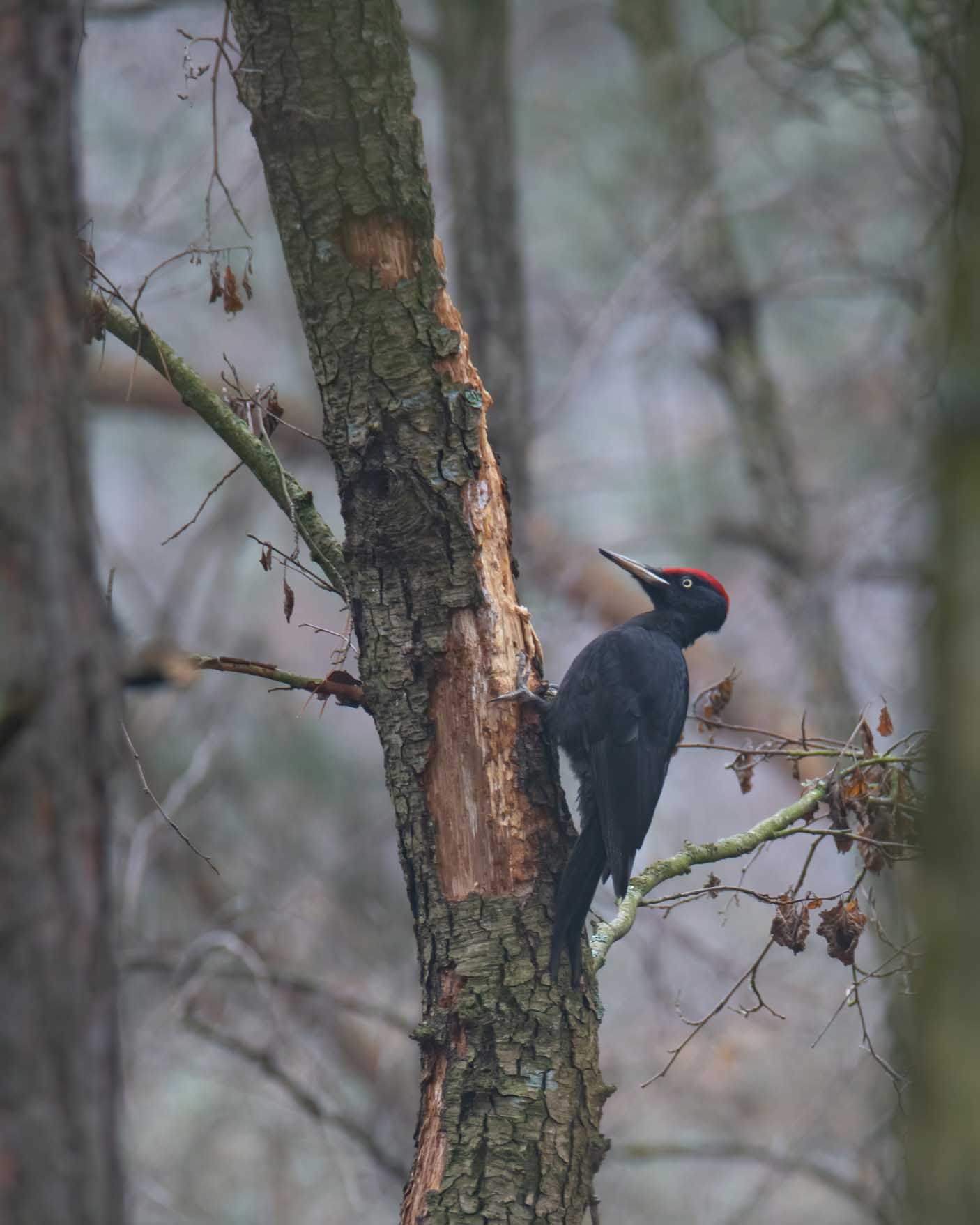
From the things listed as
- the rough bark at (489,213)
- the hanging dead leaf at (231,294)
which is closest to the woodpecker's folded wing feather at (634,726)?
the hanging dead leaf at (231,294)

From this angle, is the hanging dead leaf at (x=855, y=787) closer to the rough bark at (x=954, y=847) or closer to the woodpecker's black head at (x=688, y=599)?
the rough bark at (x=954, y=847)

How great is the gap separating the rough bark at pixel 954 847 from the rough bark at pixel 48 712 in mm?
884

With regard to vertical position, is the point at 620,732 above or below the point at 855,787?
above

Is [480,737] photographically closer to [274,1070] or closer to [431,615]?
[431,615]

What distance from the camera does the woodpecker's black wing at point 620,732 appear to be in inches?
121

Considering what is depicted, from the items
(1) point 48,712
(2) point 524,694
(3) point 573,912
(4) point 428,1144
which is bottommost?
(4) point 428,1144

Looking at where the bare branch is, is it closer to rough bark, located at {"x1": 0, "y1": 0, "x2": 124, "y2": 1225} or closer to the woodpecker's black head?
the woodpecker's black head

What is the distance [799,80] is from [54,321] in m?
4.42

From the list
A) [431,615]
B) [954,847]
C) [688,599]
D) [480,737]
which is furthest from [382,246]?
[688,599]

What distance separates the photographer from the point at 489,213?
6602 mm

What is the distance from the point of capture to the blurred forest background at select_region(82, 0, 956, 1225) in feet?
20.4

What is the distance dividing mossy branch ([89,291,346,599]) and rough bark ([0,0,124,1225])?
137 cm

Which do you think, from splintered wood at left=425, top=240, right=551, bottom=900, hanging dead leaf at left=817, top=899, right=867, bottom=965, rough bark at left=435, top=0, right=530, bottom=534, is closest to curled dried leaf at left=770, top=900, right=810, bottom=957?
hanging dead leaf at left=817, top=899, right=867, bottom=965

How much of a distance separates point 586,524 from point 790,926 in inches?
322
